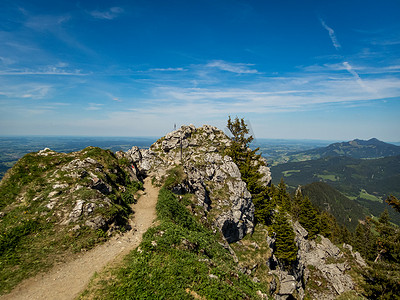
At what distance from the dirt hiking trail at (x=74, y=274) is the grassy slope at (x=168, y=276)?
1.09m

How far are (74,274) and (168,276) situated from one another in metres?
6.75

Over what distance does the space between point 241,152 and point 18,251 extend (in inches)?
1634

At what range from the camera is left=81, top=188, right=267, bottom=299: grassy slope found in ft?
35.9

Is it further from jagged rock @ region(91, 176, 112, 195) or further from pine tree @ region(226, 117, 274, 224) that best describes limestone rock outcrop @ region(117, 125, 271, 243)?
jagged rock @ region(91, 176, 112, 195)

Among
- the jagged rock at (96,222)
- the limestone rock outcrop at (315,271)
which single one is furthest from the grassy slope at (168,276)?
the limestone rock outcrop at (315,271)

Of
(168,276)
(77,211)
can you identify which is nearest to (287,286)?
(168,276)

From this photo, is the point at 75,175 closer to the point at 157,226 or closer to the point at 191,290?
the point at 157,226

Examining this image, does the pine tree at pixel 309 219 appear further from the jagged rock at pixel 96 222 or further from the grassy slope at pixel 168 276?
the jagged rock at pixel 96 222

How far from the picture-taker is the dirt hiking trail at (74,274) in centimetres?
1085

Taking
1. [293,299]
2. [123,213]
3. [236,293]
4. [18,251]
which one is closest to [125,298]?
[236,293]

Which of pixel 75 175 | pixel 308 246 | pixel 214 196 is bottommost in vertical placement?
pixel 308 246

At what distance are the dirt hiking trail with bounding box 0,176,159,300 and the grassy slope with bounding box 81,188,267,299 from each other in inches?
42.8

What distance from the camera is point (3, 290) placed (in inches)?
424

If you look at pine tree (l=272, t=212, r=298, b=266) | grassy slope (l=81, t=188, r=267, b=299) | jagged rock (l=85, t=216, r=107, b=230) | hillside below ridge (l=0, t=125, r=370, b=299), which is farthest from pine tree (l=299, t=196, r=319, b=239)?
jagged rock (l=85, t=216, r=107, b=230)
